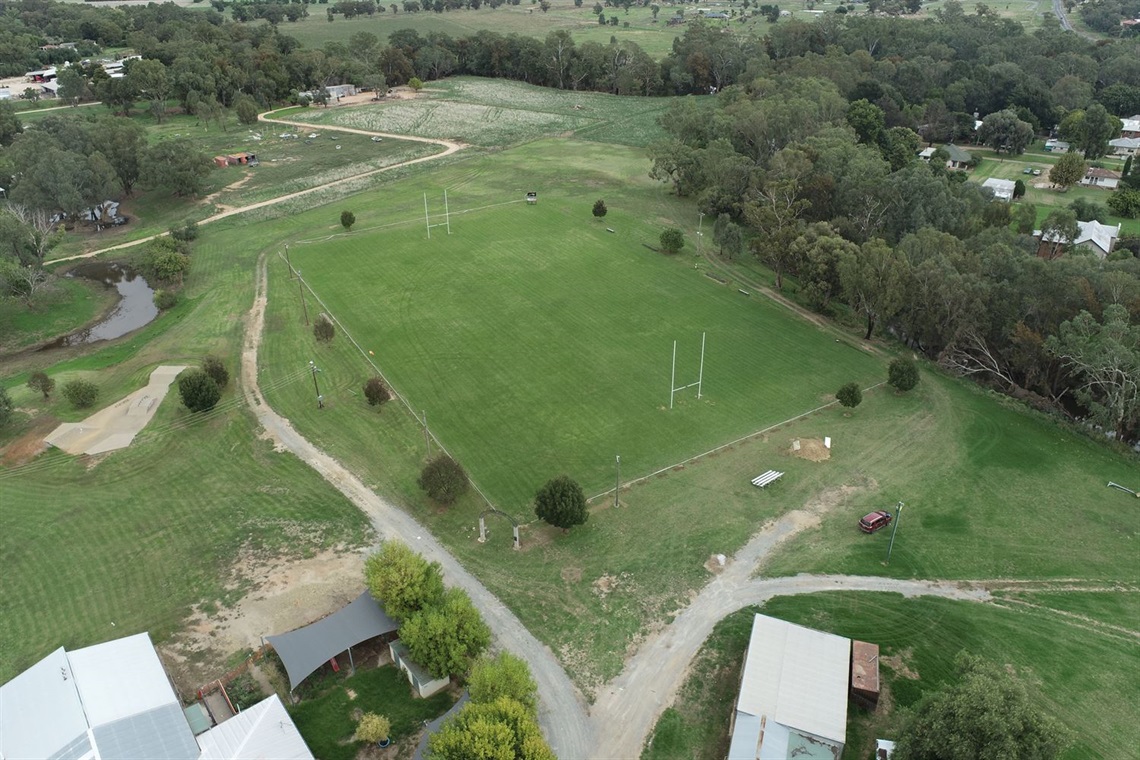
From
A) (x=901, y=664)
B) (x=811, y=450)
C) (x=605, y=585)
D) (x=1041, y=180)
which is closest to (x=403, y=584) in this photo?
(x=605, y=585)

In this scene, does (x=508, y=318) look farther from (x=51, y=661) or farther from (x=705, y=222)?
(x=51, y=661)

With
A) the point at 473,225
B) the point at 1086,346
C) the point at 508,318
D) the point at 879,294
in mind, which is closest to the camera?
the point at 1086,346

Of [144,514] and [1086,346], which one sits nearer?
[144,514]

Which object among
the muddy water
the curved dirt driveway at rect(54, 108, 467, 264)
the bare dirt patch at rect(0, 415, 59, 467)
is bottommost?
the bare dirt patch at rect(0, 415, 59, 467)

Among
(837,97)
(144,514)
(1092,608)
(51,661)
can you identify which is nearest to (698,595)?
(1092,608)

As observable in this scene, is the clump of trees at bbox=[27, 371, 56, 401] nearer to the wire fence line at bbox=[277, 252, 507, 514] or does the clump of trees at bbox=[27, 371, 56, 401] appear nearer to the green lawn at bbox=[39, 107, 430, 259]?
the wire fence line at bbox=[277, 252, 507, 514]

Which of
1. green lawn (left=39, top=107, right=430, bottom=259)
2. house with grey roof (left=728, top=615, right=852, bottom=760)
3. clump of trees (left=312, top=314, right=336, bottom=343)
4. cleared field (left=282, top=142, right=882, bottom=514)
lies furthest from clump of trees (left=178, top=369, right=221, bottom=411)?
green lawn (left=39, top=107, right=430, bottom=259)

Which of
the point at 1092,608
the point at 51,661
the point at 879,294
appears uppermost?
the point at 879,294
